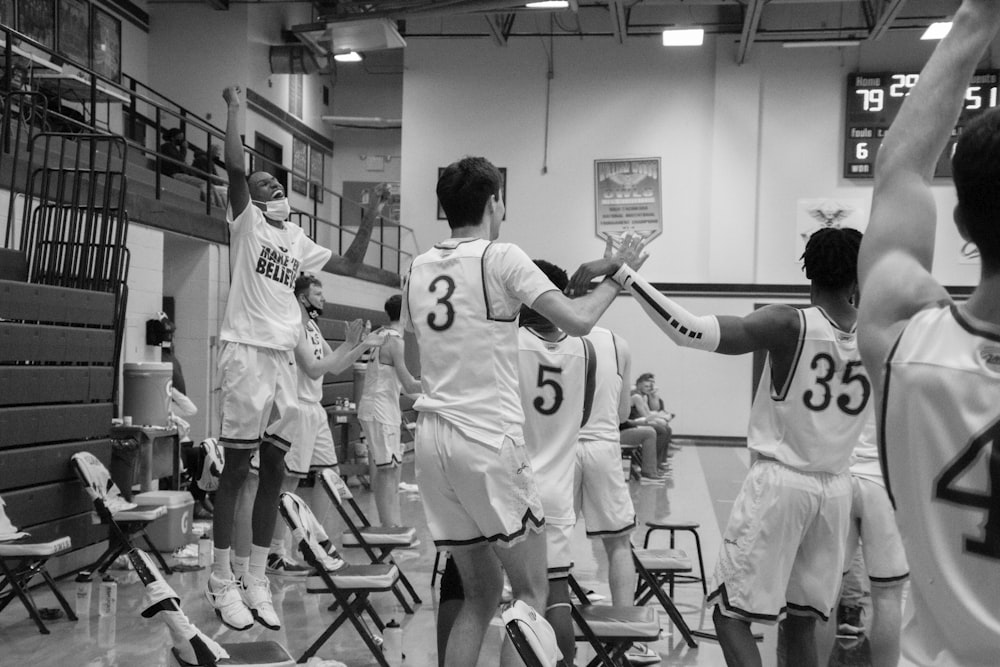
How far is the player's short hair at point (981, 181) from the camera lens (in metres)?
1.30

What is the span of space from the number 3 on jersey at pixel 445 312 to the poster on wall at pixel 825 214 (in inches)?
593

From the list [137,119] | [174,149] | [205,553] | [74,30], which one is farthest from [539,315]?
[137,119]

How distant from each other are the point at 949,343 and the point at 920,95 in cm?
36

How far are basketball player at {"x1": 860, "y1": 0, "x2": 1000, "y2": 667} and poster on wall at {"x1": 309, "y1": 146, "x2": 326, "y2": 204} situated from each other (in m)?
19.1

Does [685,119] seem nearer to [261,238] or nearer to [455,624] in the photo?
[261,238]

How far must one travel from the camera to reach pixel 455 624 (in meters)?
3.38

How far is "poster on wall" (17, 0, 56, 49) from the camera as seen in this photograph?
13492 millimetres

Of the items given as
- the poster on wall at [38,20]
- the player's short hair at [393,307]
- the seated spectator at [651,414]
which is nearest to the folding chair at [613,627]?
the player's short hair at [393,307]

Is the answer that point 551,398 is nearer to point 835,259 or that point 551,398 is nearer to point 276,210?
point 835,259

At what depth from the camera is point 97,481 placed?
6398 millimetres

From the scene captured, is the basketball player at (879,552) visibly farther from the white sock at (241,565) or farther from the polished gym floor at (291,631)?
the white sock at (241,565)

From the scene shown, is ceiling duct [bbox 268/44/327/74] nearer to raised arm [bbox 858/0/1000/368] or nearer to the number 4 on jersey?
raised arm [bbox 858/0/1000/368]

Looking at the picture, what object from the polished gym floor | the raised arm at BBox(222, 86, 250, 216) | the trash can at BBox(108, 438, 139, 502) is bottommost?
the polished gym floor

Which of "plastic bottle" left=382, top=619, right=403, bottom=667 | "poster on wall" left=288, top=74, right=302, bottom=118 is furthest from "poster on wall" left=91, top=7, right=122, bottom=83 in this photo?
"plastic bottle" left=382, top=619, right=403, bottom=667
